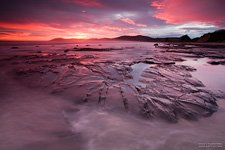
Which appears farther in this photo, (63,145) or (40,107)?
(40,107)

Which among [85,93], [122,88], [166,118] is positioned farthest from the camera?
[122,88]

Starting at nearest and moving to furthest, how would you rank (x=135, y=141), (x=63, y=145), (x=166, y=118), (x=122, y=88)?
(x=63, y=145)
(x=135, y=141)
(x=166, y=118)
(x=122, y=88)

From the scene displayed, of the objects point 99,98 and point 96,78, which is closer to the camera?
point 99,98

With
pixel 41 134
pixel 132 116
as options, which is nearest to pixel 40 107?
pixel 41 134

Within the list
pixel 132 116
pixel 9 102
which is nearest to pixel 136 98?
pixel 132 116

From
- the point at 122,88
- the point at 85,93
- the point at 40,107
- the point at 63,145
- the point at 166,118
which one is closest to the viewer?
the point at 63,145

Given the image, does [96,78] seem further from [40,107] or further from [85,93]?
[40,107]

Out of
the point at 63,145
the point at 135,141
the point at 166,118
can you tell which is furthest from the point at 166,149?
the point at 63,145

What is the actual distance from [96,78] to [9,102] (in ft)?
12.3

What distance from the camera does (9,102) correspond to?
5.07 meters

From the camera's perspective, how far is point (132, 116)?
14.3 ft

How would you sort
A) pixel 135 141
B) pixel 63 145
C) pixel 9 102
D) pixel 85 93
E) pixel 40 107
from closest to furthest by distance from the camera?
pixel 63 145 < pixel 135 141 < pixel 40 107 < pixel 9 102 < pixel 85 93

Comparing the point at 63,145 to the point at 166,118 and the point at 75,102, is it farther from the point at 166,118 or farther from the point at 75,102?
the point at 166,118

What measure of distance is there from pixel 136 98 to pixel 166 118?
4.31ft
